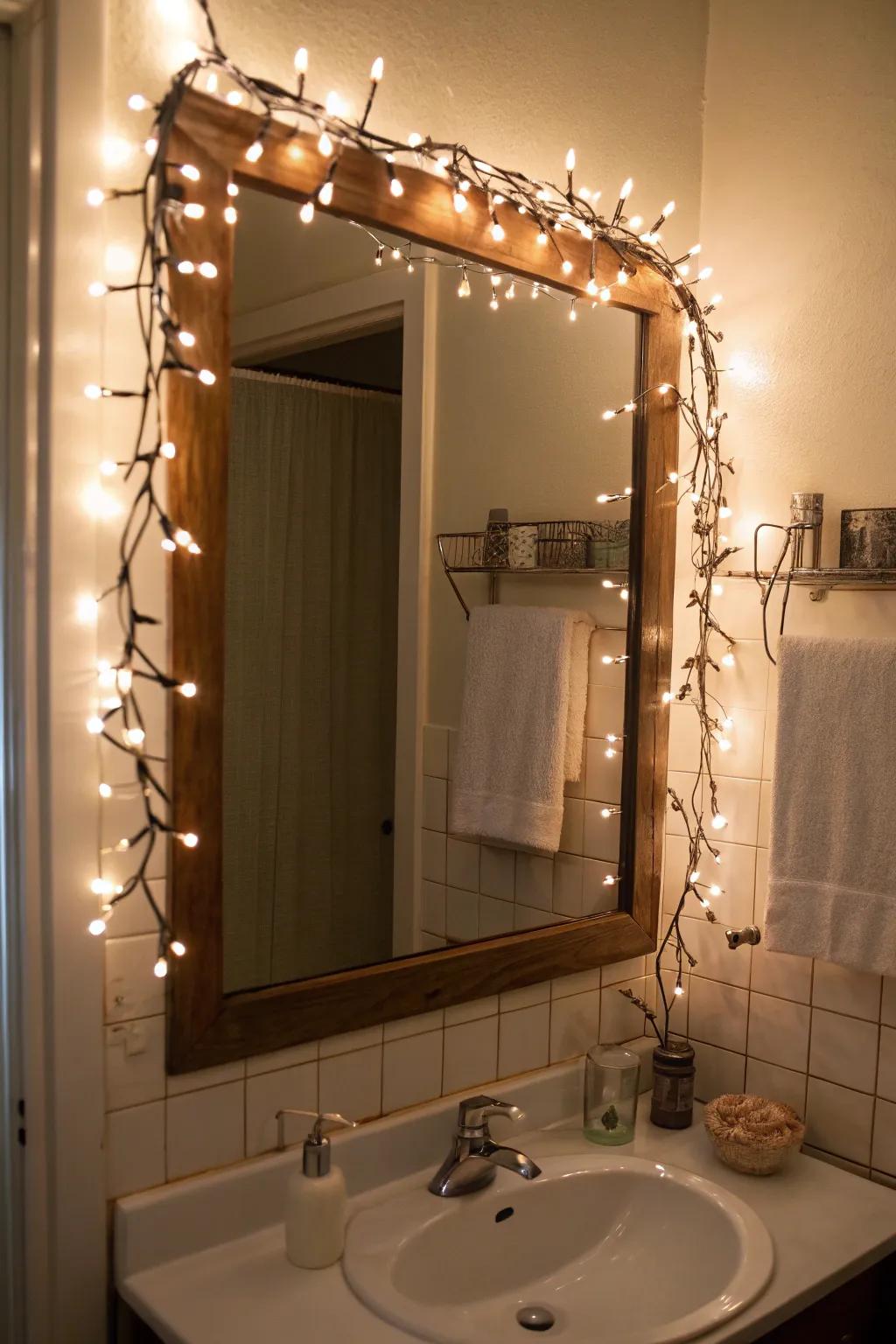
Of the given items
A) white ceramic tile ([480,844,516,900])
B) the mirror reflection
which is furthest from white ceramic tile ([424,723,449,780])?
white ceramic tile ([480,844,516,900])

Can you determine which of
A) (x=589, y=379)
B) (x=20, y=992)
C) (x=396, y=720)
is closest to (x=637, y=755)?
(x=396, y=720)

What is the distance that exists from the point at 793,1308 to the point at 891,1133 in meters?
0.37

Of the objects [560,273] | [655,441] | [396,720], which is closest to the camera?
[396,720]

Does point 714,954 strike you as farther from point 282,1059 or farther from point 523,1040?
point 282,1059

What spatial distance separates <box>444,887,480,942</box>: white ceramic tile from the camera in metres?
1.65

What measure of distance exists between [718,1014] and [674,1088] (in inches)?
6.3

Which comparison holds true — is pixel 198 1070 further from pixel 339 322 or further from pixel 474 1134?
pixel 339 322

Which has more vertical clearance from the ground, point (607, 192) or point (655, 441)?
point (607, 192)

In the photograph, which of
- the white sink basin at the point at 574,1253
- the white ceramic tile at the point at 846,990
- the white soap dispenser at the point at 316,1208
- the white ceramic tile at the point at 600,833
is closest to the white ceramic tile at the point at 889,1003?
the white ceramic tile at the point at 846,990

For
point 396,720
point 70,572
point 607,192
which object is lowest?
point 396,720

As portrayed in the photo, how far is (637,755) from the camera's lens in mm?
1885

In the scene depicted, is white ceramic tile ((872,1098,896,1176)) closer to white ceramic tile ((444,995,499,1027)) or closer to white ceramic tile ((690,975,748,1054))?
white ceramic tile ((690,975,748,1054))

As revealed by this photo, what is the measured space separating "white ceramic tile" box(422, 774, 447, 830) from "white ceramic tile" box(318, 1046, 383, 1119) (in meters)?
0.31

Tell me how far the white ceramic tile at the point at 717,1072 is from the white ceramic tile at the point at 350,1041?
634 millimetres
